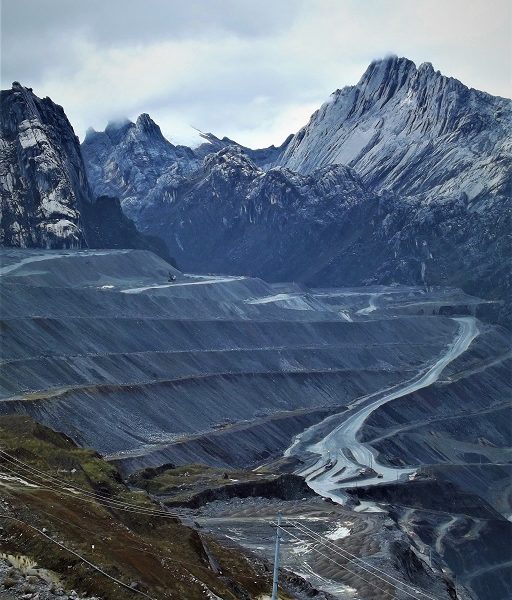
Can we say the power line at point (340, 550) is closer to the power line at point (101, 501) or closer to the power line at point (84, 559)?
the power line at point (101, 501)

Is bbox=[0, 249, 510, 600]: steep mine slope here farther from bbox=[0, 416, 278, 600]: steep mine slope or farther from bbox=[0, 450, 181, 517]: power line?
bbox=[0, 416, 278, 600]: steep mine slope

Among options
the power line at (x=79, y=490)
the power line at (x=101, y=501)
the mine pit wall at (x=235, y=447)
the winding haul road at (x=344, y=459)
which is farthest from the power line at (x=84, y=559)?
the winding haul road at (x=344, y=459)

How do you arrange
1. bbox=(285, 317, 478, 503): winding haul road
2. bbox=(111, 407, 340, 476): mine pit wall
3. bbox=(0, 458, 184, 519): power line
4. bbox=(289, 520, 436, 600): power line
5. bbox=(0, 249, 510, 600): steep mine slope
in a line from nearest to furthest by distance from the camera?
1. bbox=(0, 458, 184, 519): power line
2. bbox=(289, 520, 436, 600): power line
3. bbox=(0, 249, 510, 600): steep mine slope
4. bbox=(111, 407, 340, 476): mine pit wall
5. bbox=(285, 317, 478, 503): winding haul road

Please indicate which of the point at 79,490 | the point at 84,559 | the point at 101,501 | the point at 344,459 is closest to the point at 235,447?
the point at 344,459

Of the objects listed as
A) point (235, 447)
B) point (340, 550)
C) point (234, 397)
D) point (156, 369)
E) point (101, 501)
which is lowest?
point (340, 550)

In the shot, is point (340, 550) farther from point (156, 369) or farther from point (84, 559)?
point (156, 369)

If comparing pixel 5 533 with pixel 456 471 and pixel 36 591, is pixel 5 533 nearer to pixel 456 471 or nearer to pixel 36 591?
pixel 36 591

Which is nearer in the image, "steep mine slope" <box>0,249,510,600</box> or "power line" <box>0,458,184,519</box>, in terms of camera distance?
"power line" <box>0,458,184,519</box>

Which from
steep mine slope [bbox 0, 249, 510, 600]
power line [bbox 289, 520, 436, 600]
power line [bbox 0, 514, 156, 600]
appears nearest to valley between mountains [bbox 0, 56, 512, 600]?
power line [bbox 0, 514, 156, 600]

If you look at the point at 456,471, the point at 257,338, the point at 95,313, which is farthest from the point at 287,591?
the point at 257,338

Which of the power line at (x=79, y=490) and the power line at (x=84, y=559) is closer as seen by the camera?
the power line at (x=84, y=559)

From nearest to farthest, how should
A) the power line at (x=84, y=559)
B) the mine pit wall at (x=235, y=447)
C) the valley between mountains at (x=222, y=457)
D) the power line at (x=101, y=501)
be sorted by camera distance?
1. the power line at (x=84, y=559)
2. the valley between mountains at (x=222, y=457)
3. the power line at (x=101, y=501)
4. the mine pit wall at (x=235, y=447)
